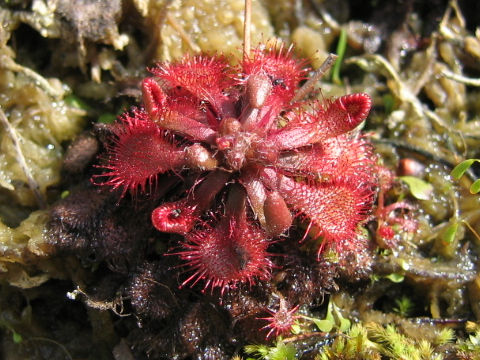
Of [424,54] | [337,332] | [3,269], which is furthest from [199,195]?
[424,54]

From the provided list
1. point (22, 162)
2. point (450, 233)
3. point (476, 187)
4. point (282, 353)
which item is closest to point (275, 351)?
point (282, 353)

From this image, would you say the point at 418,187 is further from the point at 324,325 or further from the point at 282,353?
the point at 282,353

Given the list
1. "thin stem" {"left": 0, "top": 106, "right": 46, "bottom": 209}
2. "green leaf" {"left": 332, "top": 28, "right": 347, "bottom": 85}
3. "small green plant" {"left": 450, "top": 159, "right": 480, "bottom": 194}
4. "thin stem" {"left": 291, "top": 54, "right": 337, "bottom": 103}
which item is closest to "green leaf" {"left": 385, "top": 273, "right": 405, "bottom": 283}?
"small green plant" {"left": 450, "top": 159, "right": 480, "bottom": 194}

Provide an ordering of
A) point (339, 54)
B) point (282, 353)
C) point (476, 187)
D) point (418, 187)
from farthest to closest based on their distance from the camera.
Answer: point (339, 54)
point (418, 187)
point (476, 187)
point (282, 353)

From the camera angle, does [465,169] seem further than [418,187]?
No

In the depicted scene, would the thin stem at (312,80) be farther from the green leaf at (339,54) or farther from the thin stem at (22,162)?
the thin stem at (22,162)

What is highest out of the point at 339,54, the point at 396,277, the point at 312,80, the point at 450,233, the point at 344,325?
the point at 312,80
